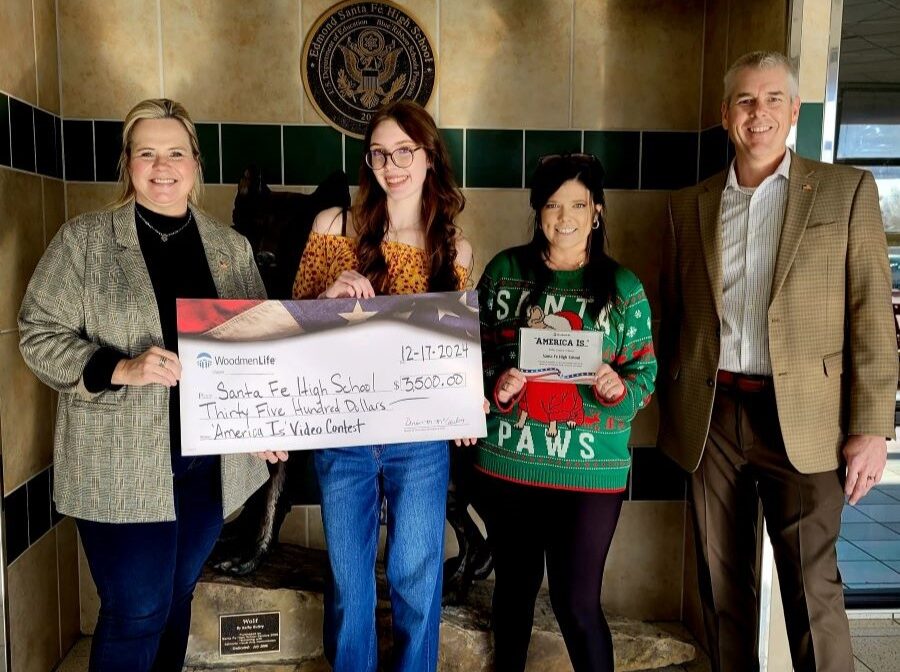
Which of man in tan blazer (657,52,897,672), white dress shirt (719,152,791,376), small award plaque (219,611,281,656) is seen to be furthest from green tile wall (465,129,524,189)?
small award plaque (219,611,281,656)

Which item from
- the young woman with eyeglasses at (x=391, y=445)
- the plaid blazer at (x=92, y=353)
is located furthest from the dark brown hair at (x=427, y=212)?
the plaid blazer at (x=92, y=353)

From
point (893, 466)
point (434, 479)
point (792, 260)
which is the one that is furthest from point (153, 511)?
point (893, 466)

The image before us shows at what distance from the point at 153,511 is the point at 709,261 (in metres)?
1.43

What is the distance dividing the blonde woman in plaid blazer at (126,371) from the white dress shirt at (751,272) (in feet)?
4.18

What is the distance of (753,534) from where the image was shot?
6.28 ft

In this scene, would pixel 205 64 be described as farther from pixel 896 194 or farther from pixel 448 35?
pixel 896 194

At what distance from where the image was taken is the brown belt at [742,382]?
1779 millimetres

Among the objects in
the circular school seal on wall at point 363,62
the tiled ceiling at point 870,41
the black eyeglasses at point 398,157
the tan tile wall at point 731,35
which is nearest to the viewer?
the black eyeglasses at point 398,157

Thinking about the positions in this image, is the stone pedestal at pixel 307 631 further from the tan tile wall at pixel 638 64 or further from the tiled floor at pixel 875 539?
the tan tile wall at pixel 638 64

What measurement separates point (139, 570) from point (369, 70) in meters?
1.76

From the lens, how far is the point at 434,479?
5.63ft

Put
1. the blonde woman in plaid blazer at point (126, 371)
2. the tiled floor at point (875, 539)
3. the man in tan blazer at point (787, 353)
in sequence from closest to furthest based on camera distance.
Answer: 1. the blonde woman in plaid blazer at point (126, 371)
2. the man in tan blazer at point (787, 353)
3. the tiled floor at point (875, 539)

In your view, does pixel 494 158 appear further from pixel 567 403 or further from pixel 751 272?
pixel 567 403

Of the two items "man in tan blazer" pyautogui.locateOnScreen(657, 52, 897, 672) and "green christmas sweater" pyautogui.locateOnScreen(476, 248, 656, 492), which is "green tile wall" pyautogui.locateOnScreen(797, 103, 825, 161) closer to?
"man in tan blazer" pyautogui.locateOnScreen(657, 52, 897, 672)
